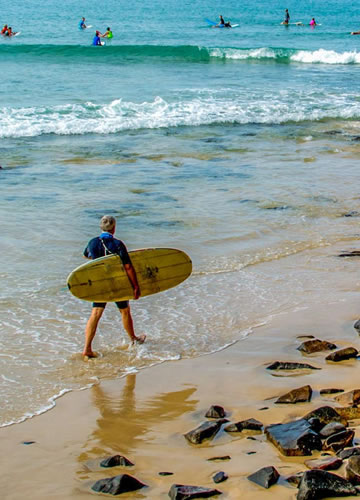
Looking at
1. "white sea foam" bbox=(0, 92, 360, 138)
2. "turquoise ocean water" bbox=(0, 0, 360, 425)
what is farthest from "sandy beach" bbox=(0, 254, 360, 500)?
"white sea foam" bbox=(0, 92, 360, 138)

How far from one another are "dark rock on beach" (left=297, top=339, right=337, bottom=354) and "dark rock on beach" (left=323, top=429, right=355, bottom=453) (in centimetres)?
205

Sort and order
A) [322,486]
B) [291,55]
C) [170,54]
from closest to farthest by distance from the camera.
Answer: [322,486]
[170,54]
[291,55]

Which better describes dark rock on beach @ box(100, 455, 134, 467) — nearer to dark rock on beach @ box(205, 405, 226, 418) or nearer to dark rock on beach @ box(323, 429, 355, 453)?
dark rock on beach @ box(205, 405, 226, 418)

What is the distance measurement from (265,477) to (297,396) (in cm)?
144

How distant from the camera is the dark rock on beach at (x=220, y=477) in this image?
15.2 feet

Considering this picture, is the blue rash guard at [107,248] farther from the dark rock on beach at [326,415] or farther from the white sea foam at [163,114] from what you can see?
the white sea foam at [163,114]

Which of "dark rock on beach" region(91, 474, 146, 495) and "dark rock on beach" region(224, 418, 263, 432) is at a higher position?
"dark rock on beach" region(91, 474, 146, 495)

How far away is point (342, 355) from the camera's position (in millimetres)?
6777

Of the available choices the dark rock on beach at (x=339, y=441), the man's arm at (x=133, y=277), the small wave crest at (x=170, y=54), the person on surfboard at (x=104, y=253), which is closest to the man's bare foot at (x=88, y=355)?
the person on surfboard at (x=104, y=253)

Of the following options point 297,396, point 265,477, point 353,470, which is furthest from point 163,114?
point 353,470

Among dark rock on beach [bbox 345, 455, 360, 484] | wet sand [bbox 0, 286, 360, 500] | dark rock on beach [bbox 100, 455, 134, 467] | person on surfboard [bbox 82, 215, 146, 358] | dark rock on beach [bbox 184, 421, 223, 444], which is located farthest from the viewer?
person on surfboard [bbox 82, 215, 146, 358]

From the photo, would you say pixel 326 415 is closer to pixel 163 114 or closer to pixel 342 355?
pixel 342 355

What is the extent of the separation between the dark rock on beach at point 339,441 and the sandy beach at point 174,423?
12 cm

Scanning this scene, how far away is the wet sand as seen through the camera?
189 inches
